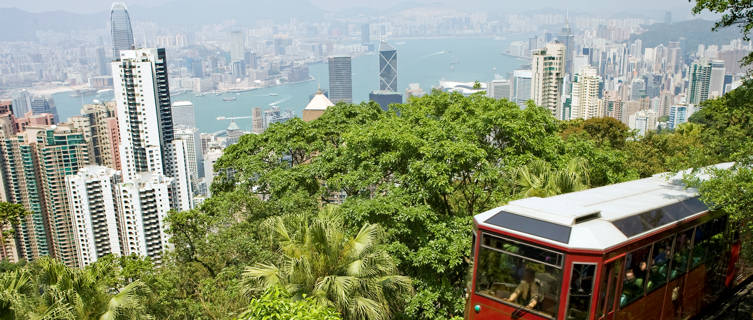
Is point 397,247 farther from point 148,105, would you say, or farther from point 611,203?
point 148,105

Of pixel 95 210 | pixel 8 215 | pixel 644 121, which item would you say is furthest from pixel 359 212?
pixel 644 121

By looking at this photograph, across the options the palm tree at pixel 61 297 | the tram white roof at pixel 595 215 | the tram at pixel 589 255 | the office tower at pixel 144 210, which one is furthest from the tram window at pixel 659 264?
the office tower at pixel 144 210

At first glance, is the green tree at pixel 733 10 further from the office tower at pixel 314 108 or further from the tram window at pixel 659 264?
the office tower at pixel 314 108

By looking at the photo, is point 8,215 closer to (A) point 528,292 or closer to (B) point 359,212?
(B) point 359,212

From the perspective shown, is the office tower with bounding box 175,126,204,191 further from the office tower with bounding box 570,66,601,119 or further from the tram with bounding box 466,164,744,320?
the tram with bounding box 466,164,744,320

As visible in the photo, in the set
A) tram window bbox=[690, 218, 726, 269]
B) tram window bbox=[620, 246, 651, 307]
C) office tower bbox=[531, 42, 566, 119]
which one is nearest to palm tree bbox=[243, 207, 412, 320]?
tram window bbox=[620, 246, 651, 307]

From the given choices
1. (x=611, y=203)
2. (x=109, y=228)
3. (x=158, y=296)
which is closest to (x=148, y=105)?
(x=109, y=228)

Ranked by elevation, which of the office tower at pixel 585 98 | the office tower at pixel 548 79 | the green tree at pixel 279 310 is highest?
the green tree at pixel 279 310
